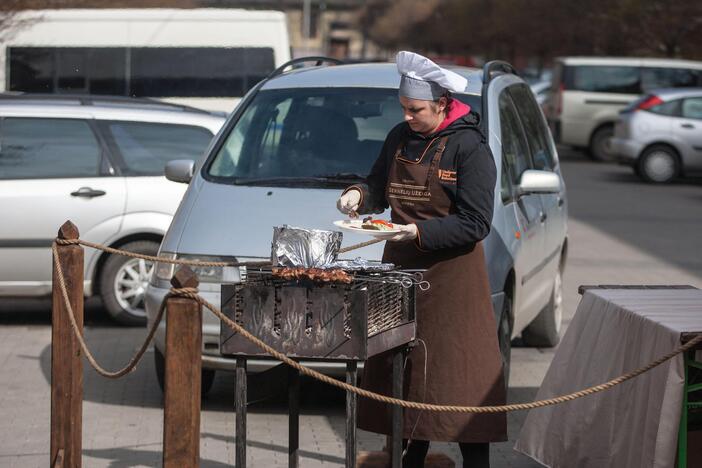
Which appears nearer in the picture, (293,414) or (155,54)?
(293,414)

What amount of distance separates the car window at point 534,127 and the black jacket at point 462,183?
3543 millimetres

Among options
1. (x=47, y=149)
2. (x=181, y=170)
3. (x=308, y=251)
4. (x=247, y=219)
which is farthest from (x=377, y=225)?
(x=47, y=149)

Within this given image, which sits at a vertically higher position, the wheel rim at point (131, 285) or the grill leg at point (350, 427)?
the grill leg at point (350, 427)

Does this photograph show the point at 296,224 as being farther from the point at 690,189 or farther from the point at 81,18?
the point at 690,189

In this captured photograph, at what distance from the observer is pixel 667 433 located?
15.5 feet

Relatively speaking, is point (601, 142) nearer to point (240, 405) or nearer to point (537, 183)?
point (537, 183)

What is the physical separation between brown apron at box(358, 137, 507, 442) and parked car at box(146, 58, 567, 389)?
67.1 inches

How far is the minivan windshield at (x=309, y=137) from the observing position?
7.49 meters

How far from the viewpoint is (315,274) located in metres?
4.44

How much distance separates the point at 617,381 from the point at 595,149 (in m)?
25.3

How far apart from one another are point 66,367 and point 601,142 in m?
24.9

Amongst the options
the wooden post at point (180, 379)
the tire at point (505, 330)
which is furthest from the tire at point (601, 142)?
the wooden post at point (180, 379)

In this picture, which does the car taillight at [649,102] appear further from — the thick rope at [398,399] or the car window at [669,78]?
the thick rope at [398,399]

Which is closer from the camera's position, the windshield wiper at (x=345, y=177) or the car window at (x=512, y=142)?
the windshield wiper at (x=345, y=177)
